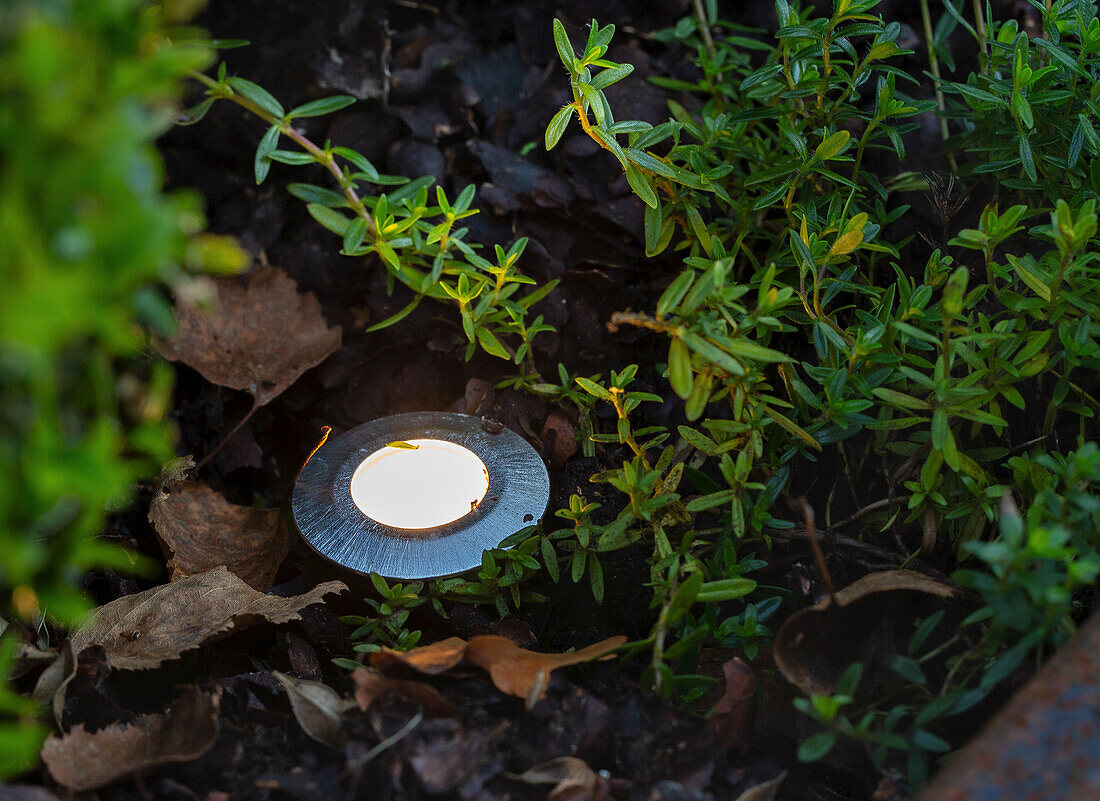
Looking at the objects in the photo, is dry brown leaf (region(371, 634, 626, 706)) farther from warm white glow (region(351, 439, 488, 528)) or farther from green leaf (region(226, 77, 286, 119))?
green leaf (region(226, 77, 286, 119))

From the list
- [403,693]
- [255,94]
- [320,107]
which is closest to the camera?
[403,693]

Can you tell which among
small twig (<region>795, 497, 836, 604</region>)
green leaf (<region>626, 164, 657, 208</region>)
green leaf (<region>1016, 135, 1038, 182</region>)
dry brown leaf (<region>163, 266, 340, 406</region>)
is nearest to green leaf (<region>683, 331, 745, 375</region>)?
small twig (<region>795, 497, 836, 604</region>)

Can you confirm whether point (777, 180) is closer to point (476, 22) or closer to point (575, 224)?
point (575, 224)

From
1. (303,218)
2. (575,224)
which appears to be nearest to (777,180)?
(575,224)

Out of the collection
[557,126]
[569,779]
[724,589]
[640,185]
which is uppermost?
[557,126]

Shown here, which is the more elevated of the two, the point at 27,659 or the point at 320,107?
the point at 320,107

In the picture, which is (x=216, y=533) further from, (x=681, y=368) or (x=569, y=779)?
(x=681, y=368)

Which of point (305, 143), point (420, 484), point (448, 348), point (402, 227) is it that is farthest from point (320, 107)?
point (420, 484)

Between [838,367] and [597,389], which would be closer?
[838,367]
